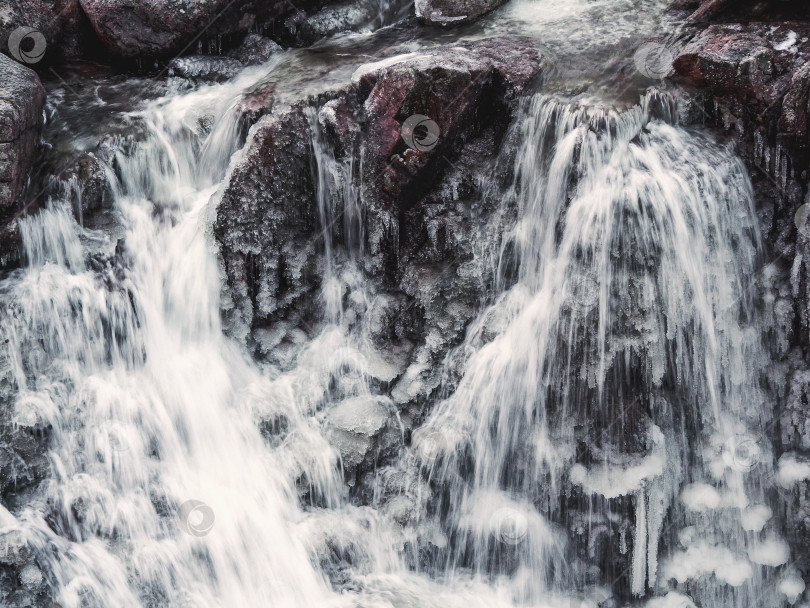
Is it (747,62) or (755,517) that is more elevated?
(747,62)

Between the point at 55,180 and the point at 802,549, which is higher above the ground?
the point at 55,180

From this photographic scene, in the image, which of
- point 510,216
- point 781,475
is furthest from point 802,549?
point 510,216

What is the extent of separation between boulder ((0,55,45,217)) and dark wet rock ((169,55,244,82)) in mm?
1223

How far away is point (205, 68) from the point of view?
6.62 m

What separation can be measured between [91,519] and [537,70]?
4481 millimetres

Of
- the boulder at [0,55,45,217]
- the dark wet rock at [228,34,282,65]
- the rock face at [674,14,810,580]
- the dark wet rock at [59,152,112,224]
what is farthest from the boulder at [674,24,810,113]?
the boulder at [0,55,45,217]

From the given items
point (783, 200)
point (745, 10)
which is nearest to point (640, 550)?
point (783, 200)

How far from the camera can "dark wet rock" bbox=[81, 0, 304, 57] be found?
21.2 feet

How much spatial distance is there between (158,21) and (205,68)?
1.86 feet

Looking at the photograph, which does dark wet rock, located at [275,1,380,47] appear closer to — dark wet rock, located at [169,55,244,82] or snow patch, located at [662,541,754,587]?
dark wet rock, located at [169,55,244,82]

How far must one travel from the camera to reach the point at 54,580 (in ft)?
14.4

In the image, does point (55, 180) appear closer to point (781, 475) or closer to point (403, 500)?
point (403, 500)

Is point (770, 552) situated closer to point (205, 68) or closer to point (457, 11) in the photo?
point (457, 11)

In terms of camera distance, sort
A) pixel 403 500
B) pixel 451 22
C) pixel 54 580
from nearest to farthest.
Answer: pixel 54 580, pixel 403 500, pixel 451 22
